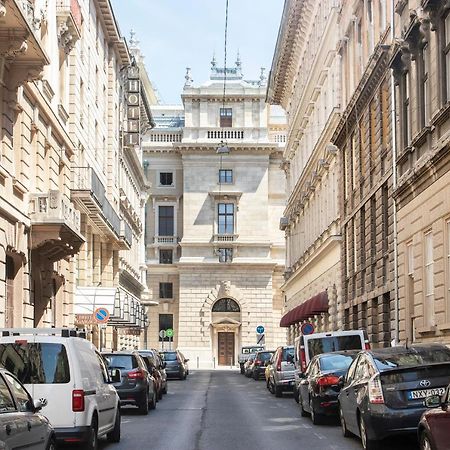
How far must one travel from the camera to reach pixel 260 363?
169 ft

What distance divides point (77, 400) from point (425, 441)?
4.97m

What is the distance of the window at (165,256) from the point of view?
89500 mm

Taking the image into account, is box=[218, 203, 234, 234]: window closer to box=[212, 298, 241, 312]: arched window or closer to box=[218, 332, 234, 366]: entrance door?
box=[212, 298, 241, 312]: arched window

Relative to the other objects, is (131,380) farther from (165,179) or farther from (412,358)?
(165,179)

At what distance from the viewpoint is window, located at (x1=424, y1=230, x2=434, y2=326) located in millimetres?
26891

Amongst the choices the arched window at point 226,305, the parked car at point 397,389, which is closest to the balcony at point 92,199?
the parked car at point 397,389

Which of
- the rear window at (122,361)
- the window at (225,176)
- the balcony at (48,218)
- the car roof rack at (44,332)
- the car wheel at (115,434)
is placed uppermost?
the window at (225,176)

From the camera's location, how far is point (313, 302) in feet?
165

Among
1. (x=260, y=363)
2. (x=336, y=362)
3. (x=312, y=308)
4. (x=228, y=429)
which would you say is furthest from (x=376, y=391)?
(x=260, y=363)

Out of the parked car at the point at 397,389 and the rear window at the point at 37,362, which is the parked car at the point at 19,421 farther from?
the parked car at the point at 397,389

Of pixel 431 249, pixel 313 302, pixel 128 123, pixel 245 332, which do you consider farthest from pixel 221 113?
pixel 431 249

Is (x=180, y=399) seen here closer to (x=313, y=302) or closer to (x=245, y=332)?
(x=313, y=302)

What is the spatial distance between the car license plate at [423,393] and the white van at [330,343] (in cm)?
1217

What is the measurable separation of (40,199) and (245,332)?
56.8 metres
